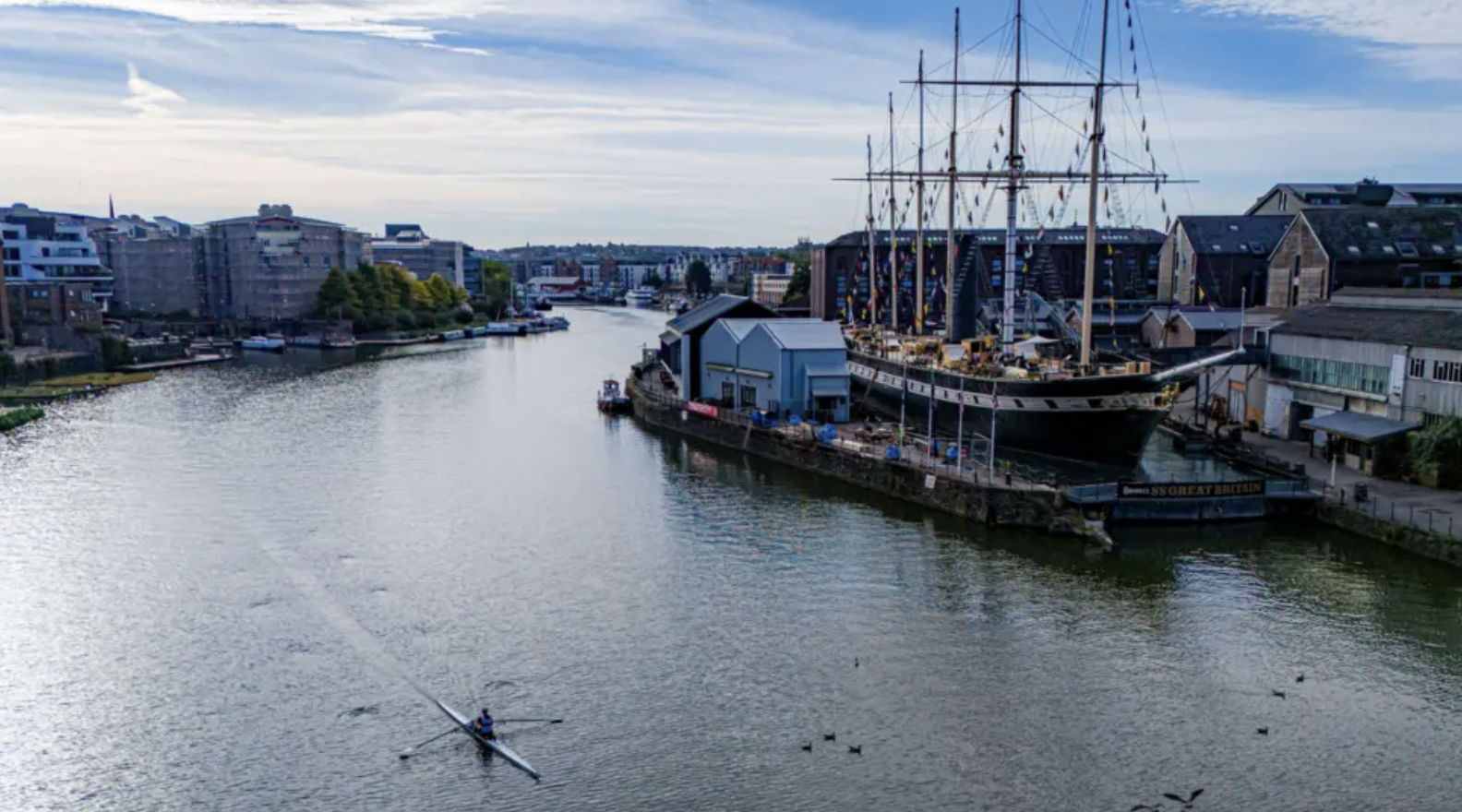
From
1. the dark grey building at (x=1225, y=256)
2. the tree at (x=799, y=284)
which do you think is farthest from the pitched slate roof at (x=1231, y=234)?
the tree at (x=799, y=284)

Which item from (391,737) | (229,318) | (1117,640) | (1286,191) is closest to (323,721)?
(391,737)

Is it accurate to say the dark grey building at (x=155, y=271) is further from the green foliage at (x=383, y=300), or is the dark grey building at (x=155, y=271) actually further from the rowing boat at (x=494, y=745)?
the rowing boat at (x=494, y=745)

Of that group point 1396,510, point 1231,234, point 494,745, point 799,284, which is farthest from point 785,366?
point 799,284

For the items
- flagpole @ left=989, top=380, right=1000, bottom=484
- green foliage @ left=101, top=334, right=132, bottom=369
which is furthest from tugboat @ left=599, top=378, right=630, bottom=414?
green foliage @ left=101, top=334, right=132, bottom=369

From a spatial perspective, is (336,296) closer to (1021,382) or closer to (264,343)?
(264,343)

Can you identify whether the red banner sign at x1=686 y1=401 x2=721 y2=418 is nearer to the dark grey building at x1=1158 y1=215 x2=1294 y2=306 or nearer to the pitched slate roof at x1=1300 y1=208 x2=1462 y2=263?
the pitched slate roof at x1=1300 y1=208 x2=1462 y2=263
